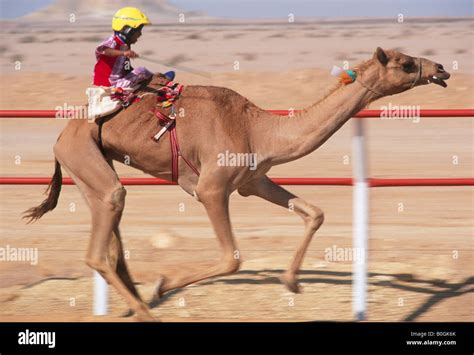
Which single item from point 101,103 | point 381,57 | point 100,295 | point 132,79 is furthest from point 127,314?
point 381,57

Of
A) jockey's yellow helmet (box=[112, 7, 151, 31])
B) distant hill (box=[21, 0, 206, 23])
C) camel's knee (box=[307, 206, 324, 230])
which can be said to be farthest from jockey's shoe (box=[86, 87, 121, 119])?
distant hill (box=[21, 0, 206, 23])

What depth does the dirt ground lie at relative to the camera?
30.8 ft

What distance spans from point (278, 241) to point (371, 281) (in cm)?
284

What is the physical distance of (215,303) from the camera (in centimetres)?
947

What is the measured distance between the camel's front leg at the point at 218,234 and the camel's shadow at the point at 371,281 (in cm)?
128

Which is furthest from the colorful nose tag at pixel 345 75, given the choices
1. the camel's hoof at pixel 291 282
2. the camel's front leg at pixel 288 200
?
the camel's hoof at pixel 291 282

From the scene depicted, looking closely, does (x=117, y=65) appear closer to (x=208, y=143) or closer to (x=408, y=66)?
(x=208, y=143)

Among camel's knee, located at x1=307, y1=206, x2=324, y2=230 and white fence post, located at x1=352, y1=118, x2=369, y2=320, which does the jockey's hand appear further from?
camel's knee, located at x1=307, y1=206, x2=324, y2=230

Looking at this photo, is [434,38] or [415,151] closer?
[415,151]

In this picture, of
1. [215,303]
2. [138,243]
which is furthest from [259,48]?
[215,303]

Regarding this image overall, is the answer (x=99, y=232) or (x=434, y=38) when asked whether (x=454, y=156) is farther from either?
(x=434, y=38)

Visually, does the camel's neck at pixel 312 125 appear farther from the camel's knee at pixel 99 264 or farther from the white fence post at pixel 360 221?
the camel's knee at pixel 99 264

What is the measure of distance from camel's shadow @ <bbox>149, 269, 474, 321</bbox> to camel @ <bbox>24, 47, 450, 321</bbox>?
1.44m

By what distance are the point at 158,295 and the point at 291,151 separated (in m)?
1.49
